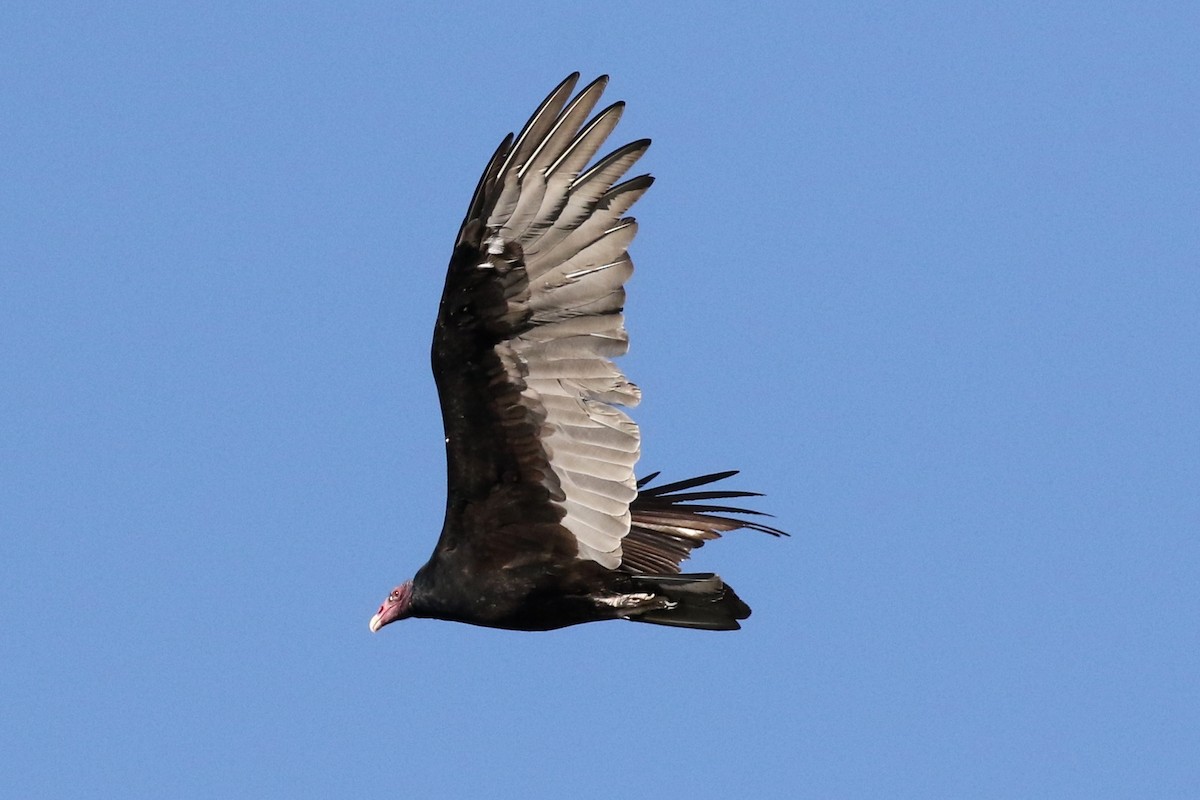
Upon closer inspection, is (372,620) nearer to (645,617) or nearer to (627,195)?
(645,617)

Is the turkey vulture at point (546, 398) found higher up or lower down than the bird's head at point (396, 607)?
higher up

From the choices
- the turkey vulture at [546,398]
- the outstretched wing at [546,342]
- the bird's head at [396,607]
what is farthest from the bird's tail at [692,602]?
the bird's head at [396,607]

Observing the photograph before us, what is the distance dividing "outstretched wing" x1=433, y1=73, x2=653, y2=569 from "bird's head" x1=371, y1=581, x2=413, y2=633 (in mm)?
1079

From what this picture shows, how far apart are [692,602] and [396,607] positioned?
2047 mm

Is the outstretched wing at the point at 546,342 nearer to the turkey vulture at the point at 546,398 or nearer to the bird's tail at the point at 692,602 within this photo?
the turkey vulture at the point at 546,398

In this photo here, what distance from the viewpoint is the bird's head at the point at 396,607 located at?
38.9ft

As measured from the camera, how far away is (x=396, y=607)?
1201 centimetres

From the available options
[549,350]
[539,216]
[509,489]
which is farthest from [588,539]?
[539,216]

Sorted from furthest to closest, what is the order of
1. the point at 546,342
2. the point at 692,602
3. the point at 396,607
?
the point at 396,607 < the point at 692,602 < the point at 546,342

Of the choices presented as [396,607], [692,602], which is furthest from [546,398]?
[396,607]

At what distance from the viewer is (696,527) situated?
1296 cm

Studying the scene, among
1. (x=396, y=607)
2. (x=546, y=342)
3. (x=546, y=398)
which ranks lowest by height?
(x=396, y=607)

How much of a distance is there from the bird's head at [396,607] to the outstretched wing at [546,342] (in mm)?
1079

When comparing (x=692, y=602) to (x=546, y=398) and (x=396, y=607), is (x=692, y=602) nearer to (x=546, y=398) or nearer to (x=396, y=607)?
(x=546, y=398)
